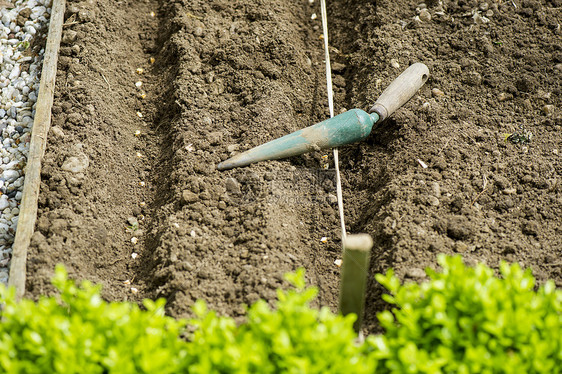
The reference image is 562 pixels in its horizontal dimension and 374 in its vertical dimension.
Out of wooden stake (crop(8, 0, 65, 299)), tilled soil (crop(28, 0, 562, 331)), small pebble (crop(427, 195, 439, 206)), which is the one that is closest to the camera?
wooden stake (crop(8, 0, 65, 299))

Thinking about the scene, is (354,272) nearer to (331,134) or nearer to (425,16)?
(331,134)

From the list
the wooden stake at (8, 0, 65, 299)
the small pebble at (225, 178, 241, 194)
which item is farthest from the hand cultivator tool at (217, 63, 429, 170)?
the wooden stake at (8, 0, 65, 299)

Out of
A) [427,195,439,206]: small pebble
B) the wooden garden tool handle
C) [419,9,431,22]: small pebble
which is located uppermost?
[419,9,431,22]: small pebble

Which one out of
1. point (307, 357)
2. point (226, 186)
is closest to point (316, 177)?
point (226, 186)

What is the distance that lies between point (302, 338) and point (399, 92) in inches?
76.5

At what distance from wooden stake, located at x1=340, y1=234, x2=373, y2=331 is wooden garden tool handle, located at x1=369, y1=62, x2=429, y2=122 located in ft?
4.31

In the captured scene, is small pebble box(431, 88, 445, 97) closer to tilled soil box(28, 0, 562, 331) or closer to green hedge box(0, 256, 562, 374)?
tilled soil box(28, 0, 562, 331)

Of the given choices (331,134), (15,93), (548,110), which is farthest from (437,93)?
(15,93)

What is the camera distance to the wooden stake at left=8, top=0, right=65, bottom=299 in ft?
8.74

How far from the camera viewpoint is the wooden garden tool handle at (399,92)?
10.8ft

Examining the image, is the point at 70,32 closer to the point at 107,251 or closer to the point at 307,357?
the point at 107,251

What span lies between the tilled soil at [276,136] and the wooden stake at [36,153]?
0.06 meters

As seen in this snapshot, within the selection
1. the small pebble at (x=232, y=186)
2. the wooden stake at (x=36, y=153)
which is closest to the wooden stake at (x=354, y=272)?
the small pebble at (x=232, y=186)

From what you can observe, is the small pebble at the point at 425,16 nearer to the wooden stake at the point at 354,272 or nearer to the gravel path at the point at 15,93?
the wooden stake at the point at 354,272
